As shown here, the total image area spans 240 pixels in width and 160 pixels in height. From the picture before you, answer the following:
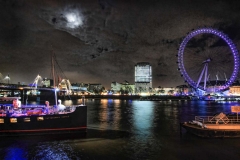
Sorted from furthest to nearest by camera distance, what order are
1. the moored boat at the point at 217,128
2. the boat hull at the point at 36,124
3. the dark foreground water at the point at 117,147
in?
the boat hull at the point at 36,124
the moored boat at the point at 217,128
the dark foreground water at the point at 117,147

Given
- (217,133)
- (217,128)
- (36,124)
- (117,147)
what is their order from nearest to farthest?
(117,147), (217,133), (217,128), (36,124)

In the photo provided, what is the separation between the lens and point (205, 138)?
107 feet

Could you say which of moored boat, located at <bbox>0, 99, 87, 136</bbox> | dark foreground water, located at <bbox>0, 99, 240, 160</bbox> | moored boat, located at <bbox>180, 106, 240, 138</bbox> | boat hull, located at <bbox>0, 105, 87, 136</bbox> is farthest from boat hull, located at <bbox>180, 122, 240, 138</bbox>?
boat hull, located at <bbox>0, 105, 87, 136</bbox>

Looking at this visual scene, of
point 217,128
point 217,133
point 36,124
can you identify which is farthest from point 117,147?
point 217,128

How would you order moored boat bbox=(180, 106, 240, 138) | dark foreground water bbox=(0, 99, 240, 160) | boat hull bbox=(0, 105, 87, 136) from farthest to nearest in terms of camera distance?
boat hull bbox=(0, 105, 87, 136) → moored boat bbox=(180, 106, 240, 138) → dark foreground water bbox=(0, 99, 240, 160)

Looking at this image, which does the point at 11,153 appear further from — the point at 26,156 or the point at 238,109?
the point at 238,109

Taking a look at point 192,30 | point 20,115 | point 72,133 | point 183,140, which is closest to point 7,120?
point 20,115

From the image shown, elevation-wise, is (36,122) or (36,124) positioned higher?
(36,122)

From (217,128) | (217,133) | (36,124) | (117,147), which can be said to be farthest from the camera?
(36,124)

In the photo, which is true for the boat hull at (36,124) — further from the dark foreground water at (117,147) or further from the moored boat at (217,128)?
the moored boat at (217,128)

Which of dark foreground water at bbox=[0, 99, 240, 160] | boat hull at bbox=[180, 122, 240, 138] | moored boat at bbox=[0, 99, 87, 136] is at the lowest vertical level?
dark foreground water at bbox=[0, 99, 240, 160]

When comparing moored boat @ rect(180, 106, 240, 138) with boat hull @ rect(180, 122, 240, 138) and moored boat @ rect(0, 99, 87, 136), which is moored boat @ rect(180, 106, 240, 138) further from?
moored boat @ rect(0, 99, 87, 136)

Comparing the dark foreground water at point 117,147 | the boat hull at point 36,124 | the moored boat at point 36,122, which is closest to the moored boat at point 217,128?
the dark foreground water at point 117,147

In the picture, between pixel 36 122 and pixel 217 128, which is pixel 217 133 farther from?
pixel 36 122
